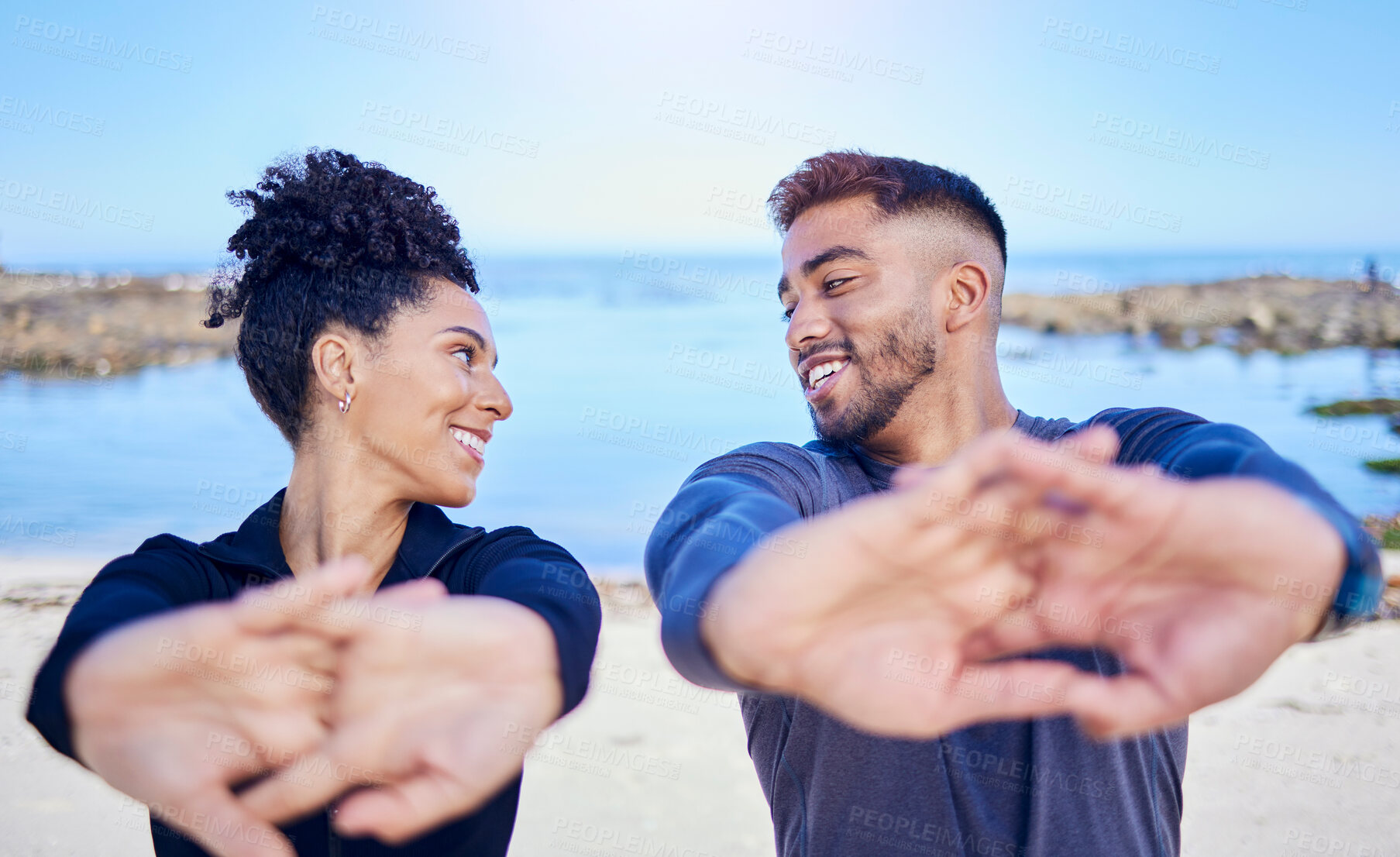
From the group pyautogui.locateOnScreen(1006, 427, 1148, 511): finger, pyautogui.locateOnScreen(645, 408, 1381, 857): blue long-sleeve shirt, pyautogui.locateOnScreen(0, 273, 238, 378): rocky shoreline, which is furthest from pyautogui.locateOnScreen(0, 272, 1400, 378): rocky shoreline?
A: pyautogui.locateOnScreen(1006, 427, 1148, 511): finger

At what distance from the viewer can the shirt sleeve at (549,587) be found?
6.50 feet

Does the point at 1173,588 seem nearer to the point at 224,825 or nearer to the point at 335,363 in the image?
the point at 224,825

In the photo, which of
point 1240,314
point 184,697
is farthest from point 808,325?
point 1240,314

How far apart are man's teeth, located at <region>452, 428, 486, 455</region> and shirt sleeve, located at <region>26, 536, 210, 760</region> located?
699 millimetres

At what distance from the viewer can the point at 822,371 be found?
297 centimetres

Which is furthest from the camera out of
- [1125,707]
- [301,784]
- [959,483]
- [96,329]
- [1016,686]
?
[96,329]

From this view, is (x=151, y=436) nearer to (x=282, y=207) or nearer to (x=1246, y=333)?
(x=282, y=207)

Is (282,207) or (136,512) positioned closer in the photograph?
(282,207)

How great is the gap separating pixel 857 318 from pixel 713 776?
2688 millimetres

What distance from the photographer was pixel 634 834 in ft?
13.5

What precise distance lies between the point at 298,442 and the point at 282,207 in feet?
2.15

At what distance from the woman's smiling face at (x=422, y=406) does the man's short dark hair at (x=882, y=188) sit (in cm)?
132

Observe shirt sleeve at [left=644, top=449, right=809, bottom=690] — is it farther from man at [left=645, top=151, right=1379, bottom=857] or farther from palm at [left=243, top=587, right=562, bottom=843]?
palm at [left=243, top=587, right=562, bottom=843]

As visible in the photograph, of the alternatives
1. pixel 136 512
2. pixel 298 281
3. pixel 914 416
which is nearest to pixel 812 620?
pixel 914 416
